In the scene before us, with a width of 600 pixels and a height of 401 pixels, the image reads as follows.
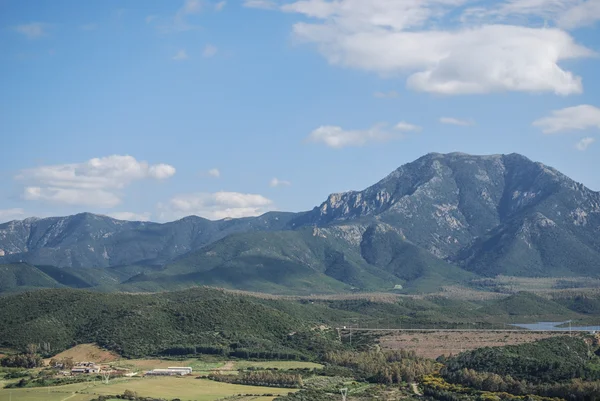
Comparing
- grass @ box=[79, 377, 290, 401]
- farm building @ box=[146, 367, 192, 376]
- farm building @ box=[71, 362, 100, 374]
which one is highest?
farm building @ box=[71, 362, 100, 374]

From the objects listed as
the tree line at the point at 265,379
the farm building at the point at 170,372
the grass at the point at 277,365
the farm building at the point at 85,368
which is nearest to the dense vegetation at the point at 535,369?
the tree line at the point at 265,379

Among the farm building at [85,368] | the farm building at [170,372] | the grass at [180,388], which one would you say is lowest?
the grass at [180,388]

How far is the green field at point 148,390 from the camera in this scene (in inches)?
5694

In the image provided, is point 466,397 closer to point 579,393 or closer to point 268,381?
point 579,393

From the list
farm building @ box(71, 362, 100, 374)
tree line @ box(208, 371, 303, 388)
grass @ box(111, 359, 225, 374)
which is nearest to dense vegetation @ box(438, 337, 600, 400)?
tree line @ box(208, 371, 303, 388)

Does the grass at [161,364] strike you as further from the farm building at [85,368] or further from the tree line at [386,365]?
the tree line at [386,365]

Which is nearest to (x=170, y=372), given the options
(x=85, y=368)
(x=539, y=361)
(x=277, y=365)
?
(x=85, y=368)

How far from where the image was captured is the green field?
474ft

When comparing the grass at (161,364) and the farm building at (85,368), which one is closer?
the farm building at (85,368)

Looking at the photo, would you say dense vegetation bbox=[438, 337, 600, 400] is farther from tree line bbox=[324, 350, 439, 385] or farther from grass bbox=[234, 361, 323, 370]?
grass bbox=[234, 361, 323, 370]

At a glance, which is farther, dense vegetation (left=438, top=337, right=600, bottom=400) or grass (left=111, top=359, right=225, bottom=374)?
grass (left=111, top=359, right=225, bottom=374)

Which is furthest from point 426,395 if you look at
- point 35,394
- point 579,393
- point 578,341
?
point 35,394

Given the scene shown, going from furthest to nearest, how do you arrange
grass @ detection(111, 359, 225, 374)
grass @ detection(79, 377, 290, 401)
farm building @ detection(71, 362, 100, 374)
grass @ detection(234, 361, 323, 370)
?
grass @ detection(234, 361, 323, 370) < grass @ detection(111, 359, 225, 374) < farm building @ detection(71, 362, 100, 374) < grass @ detection(79, 377, 290, 401)

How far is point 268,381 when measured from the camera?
534 ft
